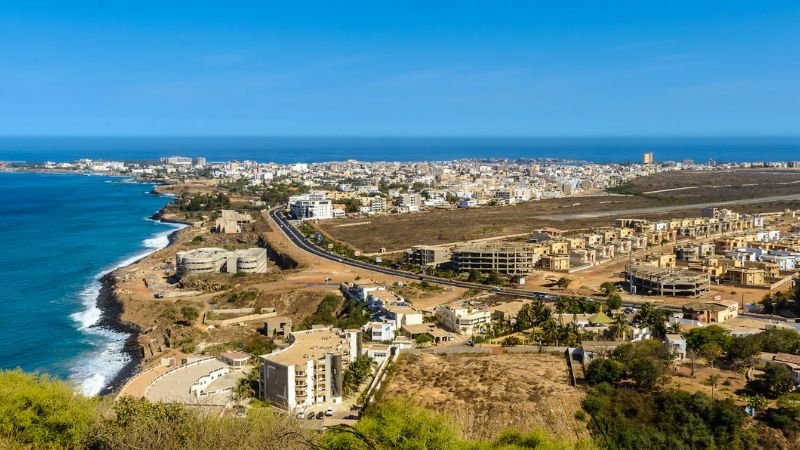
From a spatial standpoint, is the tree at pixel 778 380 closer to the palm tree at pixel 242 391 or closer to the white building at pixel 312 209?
the palm tree at pixel 242 391

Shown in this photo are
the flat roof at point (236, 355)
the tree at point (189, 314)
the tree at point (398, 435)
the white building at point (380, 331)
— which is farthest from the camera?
the tree at point (189, 314)

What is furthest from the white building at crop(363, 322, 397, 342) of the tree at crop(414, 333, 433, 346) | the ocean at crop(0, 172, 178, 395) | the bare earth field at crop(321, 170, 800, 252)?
the bare earth field at crop(321, 170, 800, 252)

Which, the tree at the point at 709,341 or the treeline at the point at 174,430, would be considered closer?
the treeline at the point at 174,430

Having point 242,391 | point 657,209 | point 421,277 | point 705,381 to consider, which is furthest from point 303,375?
point 657,209

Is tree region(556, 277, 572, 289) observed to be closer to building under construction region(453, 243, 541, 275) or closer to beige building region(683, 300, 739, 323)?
building under construction region(453, 243, 541, 275)

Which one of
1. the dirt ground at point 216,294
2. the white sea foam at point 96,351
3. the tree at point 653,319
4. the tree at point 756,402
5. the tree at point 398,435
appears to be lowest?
the white sea foam at point 96,351

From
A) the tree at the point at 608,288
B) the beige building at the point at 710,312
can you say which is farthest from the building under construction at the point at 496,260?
the beige building at the point at 710,312

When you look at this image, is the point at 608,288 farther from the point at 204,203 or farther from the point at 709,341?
the point at 204,203
